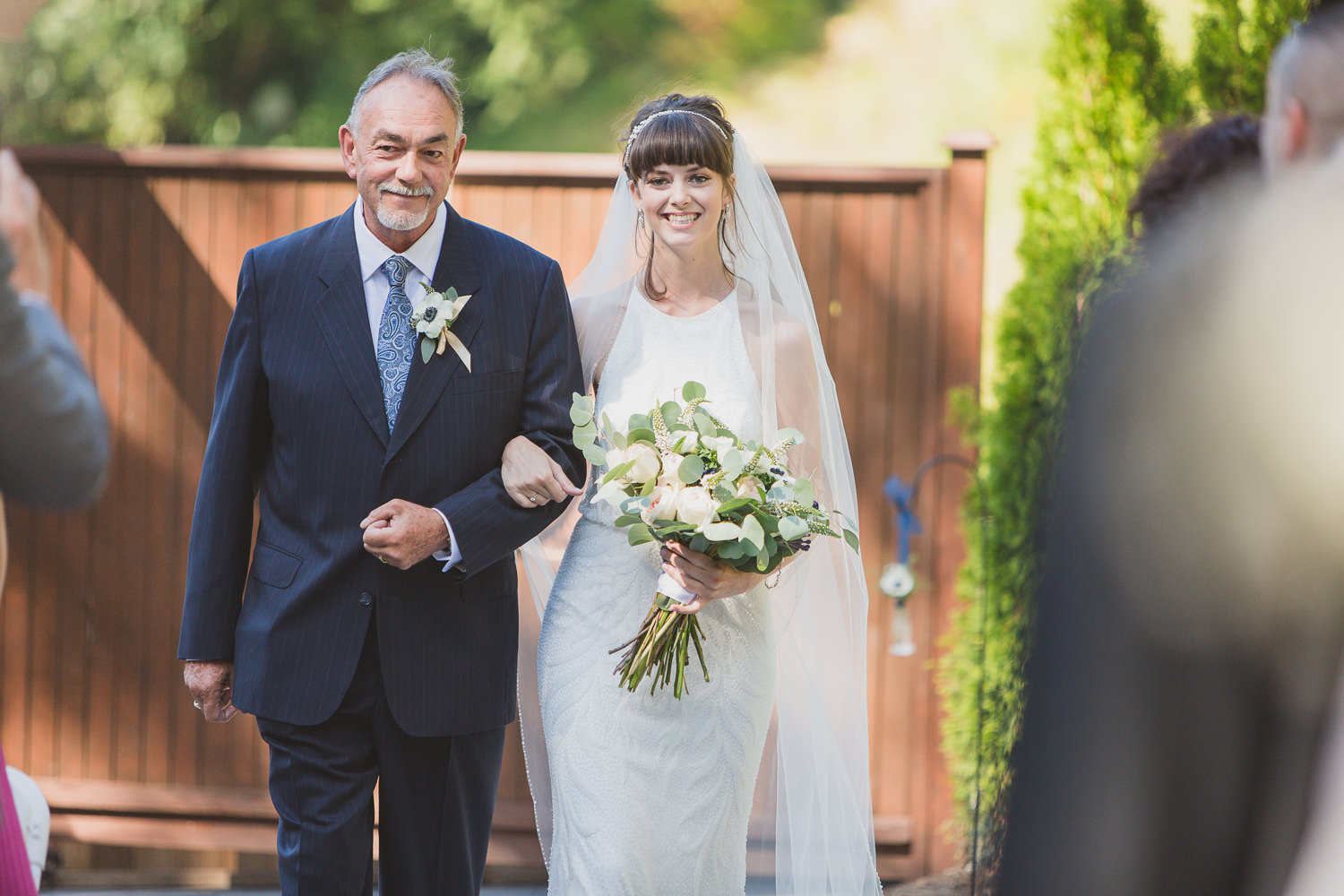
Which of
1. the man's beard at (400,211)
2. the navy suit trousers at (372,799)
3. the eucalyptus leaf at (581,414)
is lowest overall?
the navy suit trousers at (372,799)

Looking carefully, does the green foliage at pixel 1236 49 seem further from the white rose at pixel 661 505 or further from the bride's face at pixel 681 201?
the white rose at pixel 661 505

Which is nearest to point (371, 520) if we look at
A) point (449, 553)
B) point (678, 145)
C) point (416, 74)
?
point (449, 553)

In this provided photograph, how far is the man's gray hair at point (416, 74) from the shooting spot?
2852 mm

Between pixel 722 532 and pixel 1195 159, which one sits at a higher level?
pixel 1195 159

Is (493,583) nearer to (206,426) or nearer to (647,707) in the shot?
(647,707)

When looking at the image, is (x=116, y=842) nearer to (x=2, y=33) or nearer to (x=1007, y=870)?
(x=2, y=33)

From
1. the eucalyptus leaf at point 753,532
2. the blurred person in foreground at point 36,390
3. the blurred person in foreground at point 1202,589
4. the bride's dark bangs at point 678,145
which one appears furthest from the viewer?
the bride's dark bangs at point 678,145

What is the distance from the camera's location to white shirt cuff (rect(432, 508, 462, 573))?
2.71m

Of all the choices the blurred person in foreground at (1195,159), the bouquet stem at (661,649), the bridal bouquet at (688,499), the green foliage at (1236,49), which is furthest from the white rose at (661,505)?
the green foliage at (1236,49)

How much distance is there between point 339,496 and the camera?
9.09 ft

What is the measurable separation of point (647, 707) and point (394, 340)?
1.10m

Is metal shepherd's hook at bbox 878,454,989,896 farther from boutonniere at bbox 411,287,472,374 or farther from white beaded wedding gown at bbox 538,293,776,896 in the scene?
boutonniere at bbox 411,287,472,374

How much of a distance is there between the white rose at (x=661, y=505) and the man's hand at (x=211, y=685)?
1.11 meters

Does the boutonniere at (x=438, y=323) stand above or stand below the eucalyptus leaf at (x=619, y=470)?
above
